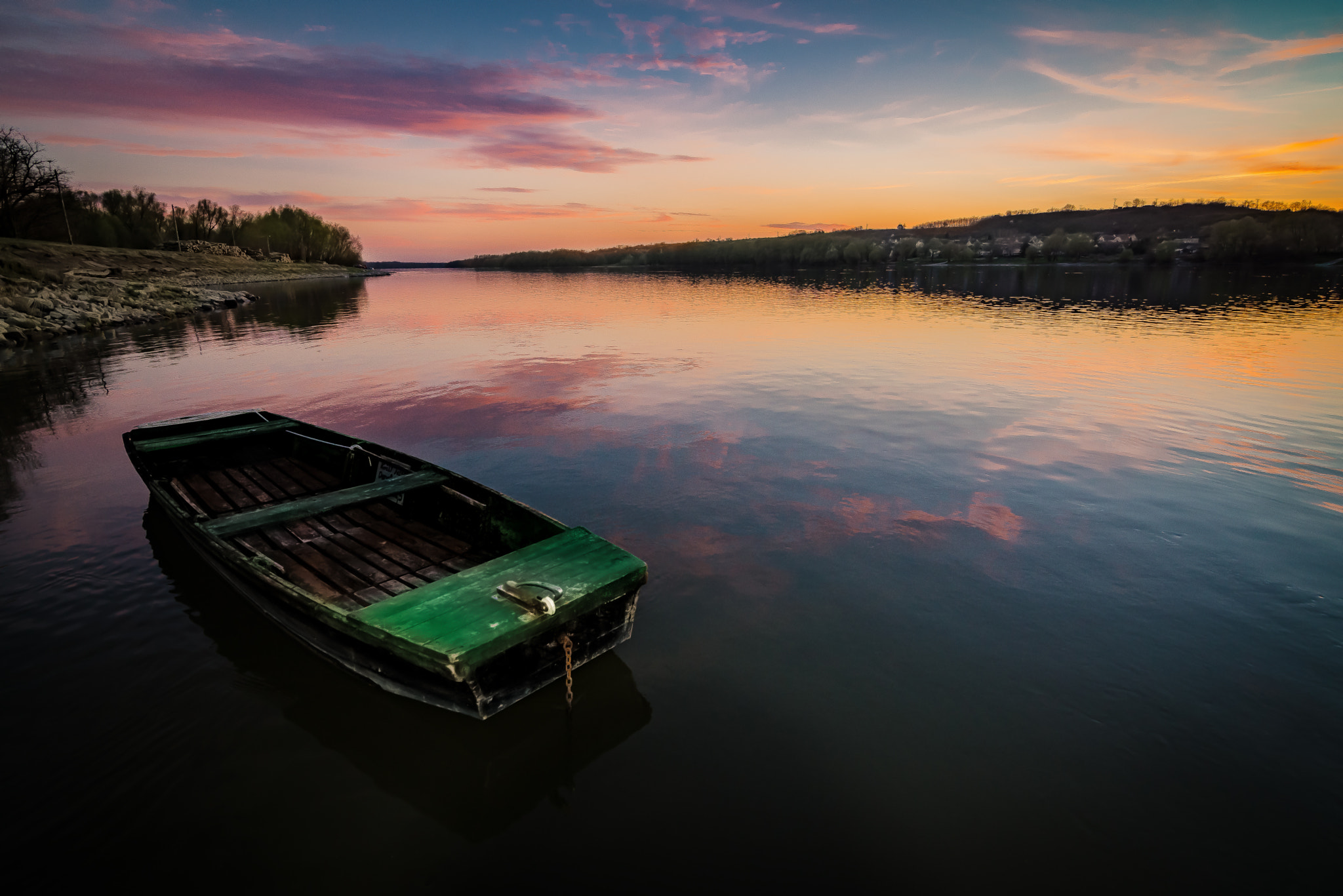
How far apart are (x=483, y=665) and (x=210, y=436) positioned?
8.66 m

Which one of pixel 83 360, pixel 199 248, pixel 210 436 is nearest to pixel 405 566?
pixel 210 436

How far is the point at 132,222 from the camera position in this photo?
107250 millimetres

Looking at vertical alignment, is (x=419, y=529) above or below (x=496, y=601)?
below

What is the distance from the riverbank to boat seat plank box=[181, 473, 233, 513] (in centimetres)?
3188

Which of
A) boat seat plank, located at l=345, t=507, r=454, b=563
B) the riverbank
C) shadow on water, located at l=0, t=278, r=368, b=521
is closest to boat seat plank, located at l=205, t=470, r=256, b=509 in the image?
boat seat plank, located at l=345, t=507, r=454, b=563

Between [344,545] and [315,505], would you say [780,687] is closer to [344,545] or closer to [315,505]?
[344,545]

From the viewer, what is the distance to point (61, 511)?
375 inches

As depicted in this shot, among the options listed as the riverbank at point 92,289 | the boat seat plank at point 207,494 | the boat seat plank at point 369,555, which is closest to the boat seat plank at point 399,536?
the boat seat plank at point 369,555

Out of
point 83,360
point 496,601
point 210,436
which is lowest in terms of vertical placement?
point 496,601

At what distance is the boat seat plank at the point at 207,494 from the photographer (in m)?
8.55

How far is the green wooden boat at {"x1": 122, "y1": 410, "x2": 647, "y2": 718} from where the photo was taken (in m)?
4.62

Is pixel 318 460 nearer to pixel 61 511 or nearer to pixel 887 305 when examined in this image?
pixel 61 511

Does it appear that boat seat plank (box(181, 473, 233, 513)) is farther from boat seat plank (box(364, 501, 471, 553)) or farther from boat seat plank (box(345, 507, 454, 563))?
boat seat plank (box(364, 501, 471, 553))

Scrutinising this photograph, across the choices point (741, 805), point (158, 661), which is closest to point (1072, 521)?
point (741, 805)
